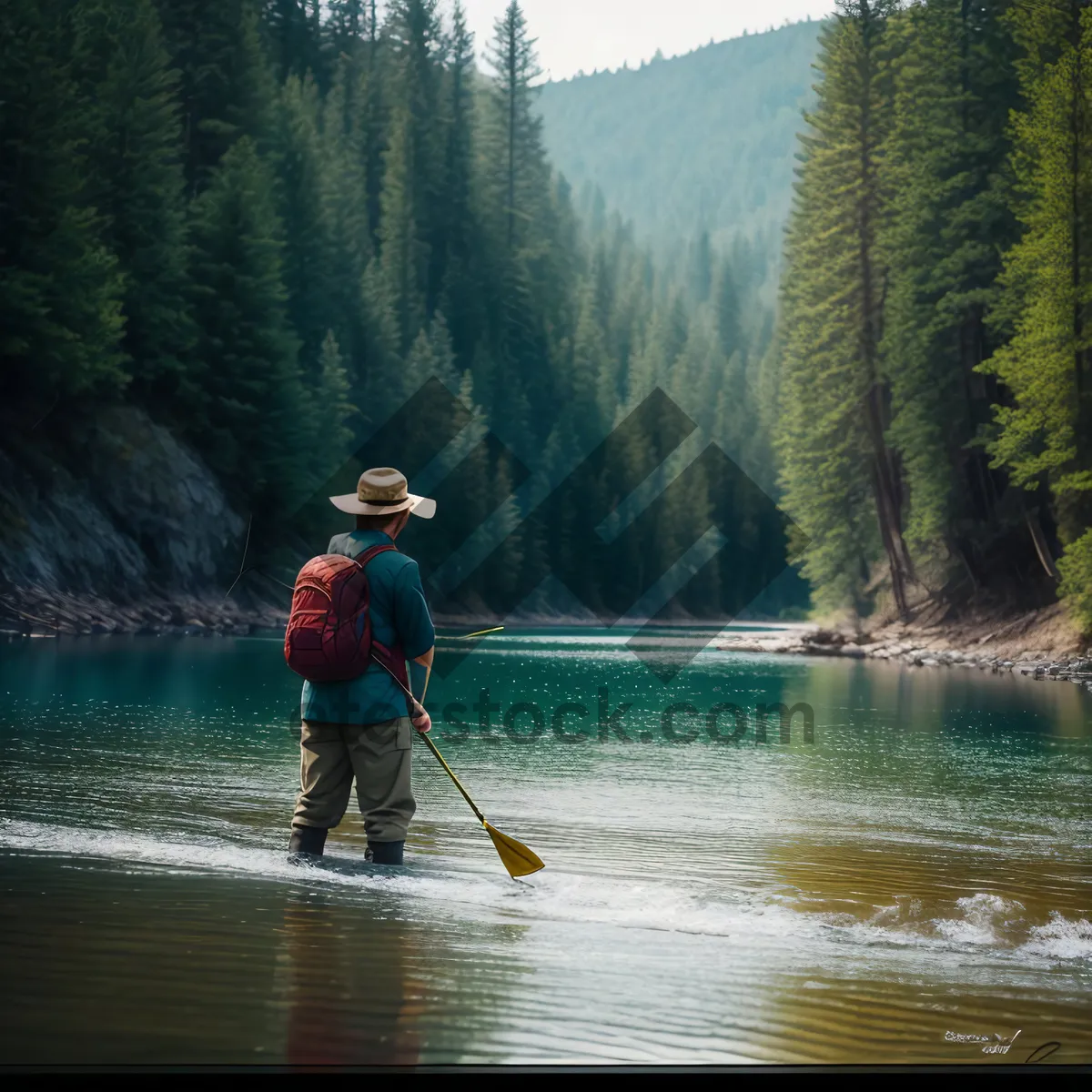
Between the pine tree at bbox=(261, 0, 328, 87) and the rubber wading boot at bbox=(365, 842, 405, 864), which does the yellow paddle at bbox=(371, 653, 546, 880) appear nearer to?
the rubber wading boot at bbox=(365, 842, 405, 864)

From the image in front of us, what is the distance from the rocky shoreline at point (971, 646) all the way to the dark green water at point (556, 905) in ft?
48.9

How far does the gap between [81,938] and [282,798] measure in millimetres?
4513

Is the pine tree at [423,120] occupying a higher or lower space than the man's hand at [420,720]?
higher

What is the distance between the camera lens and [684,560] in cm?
8712

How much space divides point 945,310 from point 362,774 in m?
33.6

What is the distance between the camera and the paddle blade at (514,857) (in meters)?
6.89

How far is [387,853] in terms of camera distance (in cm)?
702

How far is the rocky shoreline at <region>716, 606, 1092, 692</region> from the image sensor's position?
28891mm

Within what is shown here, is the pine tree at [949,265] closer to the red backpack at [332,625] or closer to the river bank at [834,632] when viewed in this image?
the river bank at [834,632]

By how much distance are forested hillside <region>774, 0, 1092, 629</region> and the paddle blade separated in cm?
2342

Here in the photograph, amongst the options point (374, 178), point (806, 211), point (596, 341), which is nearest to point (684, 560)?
point (596, 341)

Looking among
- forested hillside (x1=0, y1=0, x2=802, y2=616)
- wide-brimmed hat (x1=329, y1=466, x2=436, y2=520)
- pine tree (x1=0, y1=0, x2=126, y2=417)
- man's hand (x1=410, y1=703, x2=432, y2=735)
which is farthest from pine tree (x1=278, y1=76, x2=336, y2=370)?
man's hand (x1=410, y1=703, x2=432, y2=735)

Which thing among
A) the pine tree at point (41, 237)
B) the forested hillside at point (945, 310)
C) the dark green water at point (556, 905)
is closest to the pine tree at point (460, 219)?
the forested hillside at point (945, 310)

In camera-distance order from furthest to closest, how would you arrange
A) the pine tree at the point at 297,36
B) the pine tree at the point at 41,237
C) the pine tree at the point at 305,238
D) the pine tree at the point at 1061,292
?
the pine tree at the point at 297,36 → the pine tree at the point at 305,238 → the pine tree at the point at 41,237 → the pine tree at the point at 1061,292
